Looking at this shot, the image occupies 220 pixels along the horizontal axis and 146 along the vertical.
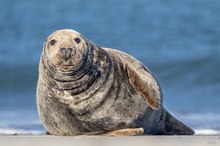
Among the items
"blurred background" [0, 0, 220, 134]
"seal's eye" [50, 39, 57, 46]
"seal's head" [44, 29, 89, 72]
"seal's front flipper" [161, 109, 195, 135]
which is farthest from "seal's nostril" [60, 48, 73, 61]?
"blurred background" [0, 0, 220, 134]

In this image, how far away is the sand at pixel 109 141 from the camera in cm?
659

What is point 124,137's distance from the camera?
7023 millimetres

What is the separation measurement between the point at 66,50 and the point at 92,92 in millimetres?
510

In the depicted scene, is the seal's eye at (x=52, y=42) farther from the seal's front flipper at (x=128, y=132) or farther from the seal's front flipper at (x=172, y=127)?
the seal's front flipper at (x=172, y=127)

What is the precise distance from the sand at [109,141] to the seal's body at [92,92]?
0.71 ft

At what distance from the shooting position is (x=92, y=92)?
729cm

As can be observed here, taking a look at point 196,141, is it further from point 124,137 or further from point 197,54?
point 197,54

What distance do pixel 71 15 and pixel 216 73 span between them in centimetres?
825

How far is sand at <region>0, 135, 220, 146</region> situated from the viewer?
659 cm

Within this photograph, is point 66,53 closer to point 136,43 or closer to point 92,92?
point 92,92

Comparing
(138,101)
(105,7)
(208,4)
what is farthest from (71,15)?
(138,101)

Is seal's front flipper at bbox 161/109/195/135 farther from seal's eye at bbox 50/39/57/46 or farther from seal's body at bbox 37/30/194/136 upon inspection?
seal's eye at bbox 50/39/57/46

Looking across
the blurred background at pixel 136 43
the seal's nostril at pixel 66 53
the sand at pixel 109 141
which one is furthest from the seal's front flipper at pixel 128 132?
the blurred background at pixel 136 43

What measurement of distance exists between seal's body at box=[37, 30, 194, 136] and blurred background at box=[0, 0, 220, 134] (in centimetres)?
378
